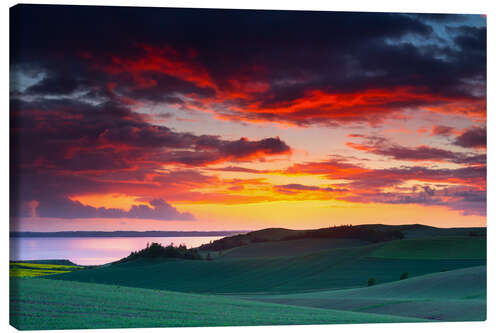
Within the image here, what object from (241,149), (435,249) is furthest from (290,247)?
(435,249)

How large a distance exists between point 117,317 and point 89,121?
4.52 metres

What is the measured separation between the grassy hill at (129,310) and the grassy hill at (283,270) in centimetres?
128

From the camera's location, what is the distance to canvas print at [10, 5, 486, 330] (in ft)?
51.9

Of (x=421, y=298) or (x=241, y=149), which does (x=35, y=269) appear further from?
(x=421, y=298)

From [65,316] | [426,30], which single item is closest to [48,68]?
[65,316]

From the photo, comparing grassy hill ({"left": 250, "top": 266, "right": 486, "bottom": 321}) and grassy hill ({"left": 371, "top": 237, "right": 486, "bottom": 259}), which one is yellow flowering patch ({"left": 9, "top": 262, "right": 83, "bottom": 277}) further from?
grassy hill ({"left": 371, "top": 237, "right": 486, "bottom": 259})

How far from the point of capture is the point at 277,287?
65.9ft

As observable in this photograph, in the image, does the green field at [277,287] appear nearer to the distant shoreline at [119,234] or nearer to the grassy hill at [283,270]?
the grassy hill at [283,270]

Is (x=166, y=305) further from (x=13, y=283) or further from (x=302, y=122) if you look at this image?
(x=302, y=122)

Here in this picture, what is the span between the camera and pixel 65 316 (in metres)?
13.9

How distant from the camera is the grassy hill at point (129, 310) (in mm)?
14109

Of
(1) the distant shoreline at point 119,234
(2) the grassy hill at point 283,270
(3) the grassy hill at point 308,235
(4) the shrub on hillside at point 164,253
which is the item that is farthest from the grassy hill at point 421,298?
(1) the distant shoreline at point 119,234

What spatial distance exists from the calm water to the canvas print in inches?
1.3

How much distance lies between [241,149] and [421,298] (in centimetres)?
604
